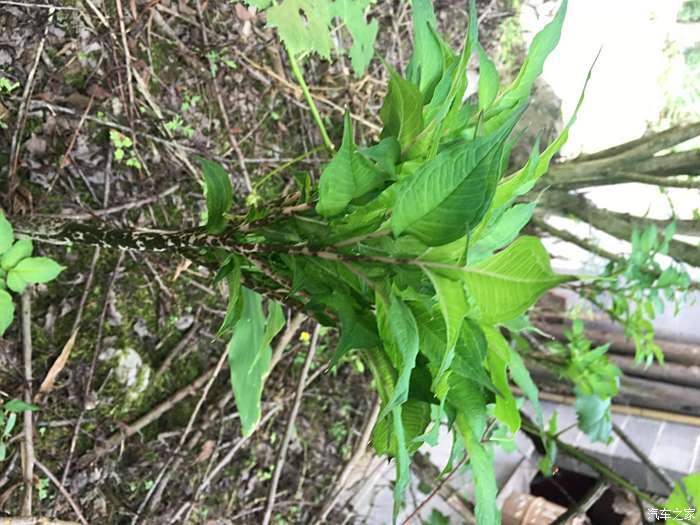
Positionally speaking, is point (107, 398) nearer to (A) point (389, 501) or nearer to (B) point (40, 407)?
(B) point (40, 407)

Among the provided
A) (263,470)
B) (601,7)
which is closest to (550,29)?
(263,470)

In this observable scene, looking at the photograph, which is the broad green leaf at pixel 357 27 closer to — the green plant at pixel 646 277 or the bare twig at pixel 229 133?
the bare twig at pixel 229 133

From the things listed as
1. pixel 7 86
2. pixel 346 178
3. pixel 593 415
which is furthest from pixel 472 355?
pixel 593 415

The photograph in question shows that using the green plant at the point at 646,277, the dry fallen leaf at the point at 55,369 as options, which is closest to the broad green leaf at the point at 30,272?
the dry fallen leaf at the point at 55,369

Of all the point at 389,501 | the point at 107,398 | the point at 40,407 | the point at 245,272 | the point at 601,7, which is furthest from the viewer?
the point at 601,7

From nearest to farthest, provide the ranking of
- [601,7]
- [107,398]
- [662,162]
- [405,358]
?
[405,358], [107,398], [662,162], [601,7]

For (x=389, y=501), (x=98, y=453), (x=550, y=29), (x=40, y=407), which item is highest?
(x=550, y=29)
